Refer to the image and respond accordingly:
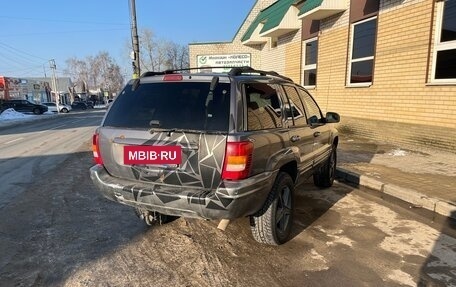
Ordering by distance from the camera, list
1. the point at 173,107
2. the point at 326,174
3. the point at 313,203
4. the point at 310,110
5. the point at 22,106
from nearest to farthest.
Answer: the point at 173,107 < the point at 310,110 < the point at 313,203 < the point at 326,174 < the point at 22,106

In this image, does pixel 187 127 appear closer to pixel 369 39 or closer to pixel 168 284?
pixel 168 284

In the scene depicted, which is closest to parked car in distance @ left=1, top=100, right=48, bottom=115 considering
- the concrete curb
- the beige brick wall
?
the beige brick wall

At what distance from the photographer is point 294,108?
4.59 meters

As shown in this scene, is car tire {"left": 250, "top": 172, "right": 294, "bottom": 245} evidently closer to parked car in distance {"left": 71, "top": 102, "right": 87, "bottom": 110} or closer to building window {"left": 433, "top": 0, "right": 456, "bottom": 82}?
building window {"left": 433, "top": 0, "right": 456, "bottom": 82}

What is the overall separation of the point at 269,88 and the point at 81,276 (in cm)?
275

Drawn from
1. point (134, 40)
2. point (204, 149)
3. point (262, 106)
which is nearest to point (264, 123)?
point (262, 106)

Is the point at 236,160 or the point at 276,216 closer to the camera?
the point at 236,160

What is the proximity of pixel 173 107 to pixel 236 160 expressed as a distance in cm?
91

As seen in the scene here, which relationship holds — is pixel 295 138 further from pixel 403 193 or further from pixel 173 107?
pixel 403 193

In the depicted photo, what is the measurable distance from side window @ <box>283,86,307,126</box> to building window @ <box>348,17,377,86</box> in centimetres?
730

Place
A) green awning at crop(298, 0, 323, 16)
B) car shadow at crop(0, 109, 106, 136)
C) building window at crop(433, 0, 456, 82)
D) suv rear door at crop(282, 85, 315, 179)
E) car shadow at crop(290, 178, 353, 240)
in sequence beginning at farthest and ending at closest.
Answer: car shadow at crop(0, 109, 106, 136) < green awning at crop(298, 0, 323, 16) < building window at crop(433, 0, 456, 82) < car shadow at crop(290, 178, 353, 240) < suv rear door at crop(282, 85, 315, 179)

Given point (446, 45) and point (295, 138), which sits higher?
point (446, 45)

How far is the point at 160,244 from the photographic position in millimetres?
4059

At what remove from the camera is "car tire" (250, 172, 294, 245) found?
3.80 meters
